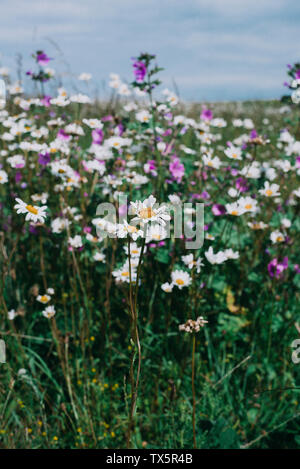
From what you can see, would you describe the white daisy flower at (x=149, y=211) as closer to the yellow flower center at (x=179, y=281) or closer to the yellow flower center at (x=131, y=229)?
the yellow flower center at (x=131, y=229)

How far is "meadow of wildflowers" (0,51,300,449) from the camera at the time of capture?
1703 millimetres

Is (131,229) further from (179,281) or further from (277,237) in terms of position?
(277,237)

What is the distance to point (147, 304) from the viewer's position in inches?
81.7

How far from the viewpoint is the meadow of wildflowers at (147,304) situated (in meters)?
1.70

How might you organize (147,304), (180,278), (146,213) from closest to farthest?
(146,213) < (180,278) < (147,304)

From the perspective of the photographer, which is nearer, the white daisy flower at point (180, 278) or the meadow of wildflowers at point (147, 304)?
the meadow of wildflowers at point (147, 304)

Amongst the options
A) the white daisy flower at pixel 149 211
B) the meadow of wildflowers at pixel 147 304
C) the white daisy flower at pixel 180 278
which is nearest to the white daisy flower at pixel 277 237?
the meadow of wildflowers at pixel 147 304

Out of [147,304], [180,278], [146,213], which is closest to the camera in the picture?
[146,213]

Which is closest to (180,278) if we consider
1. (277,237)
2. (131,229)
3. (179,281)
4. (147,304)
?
(179,281)

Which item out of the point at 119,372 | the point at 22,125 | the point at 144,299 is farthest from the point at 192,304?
the point at 22,125
